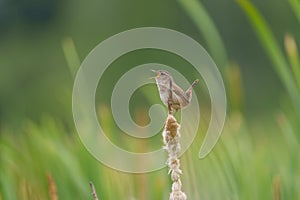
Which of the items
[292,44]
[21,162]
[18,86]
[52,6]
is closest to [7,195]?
[21,162]

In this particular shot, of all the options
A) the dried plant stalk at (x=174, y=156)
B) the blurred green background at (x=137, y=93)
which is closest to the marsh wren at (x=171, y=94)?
the dried plant stalk at (x=174, y=156)

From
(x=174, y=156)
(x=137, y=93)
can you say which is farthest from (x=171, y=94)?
(x=137, y=93)

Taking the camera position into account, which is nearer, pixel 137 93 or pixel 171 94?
pixel 171 94

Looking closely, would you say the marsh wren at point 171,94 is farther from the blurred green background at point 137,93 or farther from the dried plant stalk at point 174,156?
the blurred green background at point 137,93

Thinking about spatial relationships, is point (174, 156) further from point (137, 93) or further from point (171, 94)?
point (137, 93)

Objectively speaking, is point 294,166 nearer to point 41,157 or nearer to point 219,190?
point 219,190

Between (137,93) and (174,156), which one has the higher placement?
(137,93)
